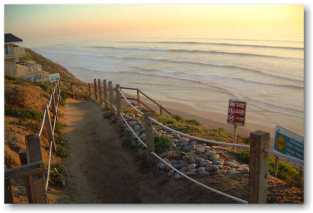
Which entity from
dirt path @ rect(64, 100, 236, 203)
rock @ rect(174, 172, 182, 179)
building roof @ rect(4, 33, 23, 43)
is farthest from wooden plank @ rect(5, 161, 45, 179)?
building roof @ rect(4, 33, 23, 43)

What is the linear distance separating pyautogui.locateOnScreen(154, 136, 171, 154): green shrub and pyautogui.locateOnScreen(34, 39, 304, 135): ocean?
Answer: 187 centimetres

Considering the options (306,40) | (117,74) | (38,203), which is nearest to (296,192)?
(306,40)

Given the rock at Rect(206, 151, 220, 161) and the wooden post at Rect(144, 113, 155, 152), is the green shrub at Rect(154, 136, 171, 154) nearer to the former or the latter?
the wooden post at Rect(144, 113, 155, 152)

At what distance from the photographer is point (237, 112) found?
227 inches

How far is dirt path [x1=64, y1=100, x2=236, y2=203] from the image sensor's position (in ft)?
14.9

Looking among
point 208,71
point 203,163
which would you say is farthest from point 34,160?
point 208,71

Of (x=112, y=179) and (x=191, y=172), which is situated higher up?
(x=191, y=172)

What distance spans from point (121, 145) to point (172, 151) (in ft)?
4.18

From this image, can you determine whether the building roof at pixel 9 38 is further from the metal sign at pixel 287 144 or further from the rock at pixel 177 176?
the metal sign at pixel 287 144

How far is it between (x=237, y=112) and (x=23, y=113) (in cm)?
349

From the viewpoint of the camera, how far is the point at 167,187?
4680mm

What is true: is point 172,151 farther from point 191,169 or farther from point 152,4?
point 152,4

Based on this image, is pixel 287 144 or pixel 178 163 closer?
pixel 287 144

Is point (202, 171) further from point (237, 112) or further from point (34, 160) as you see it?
point (34, 160)
